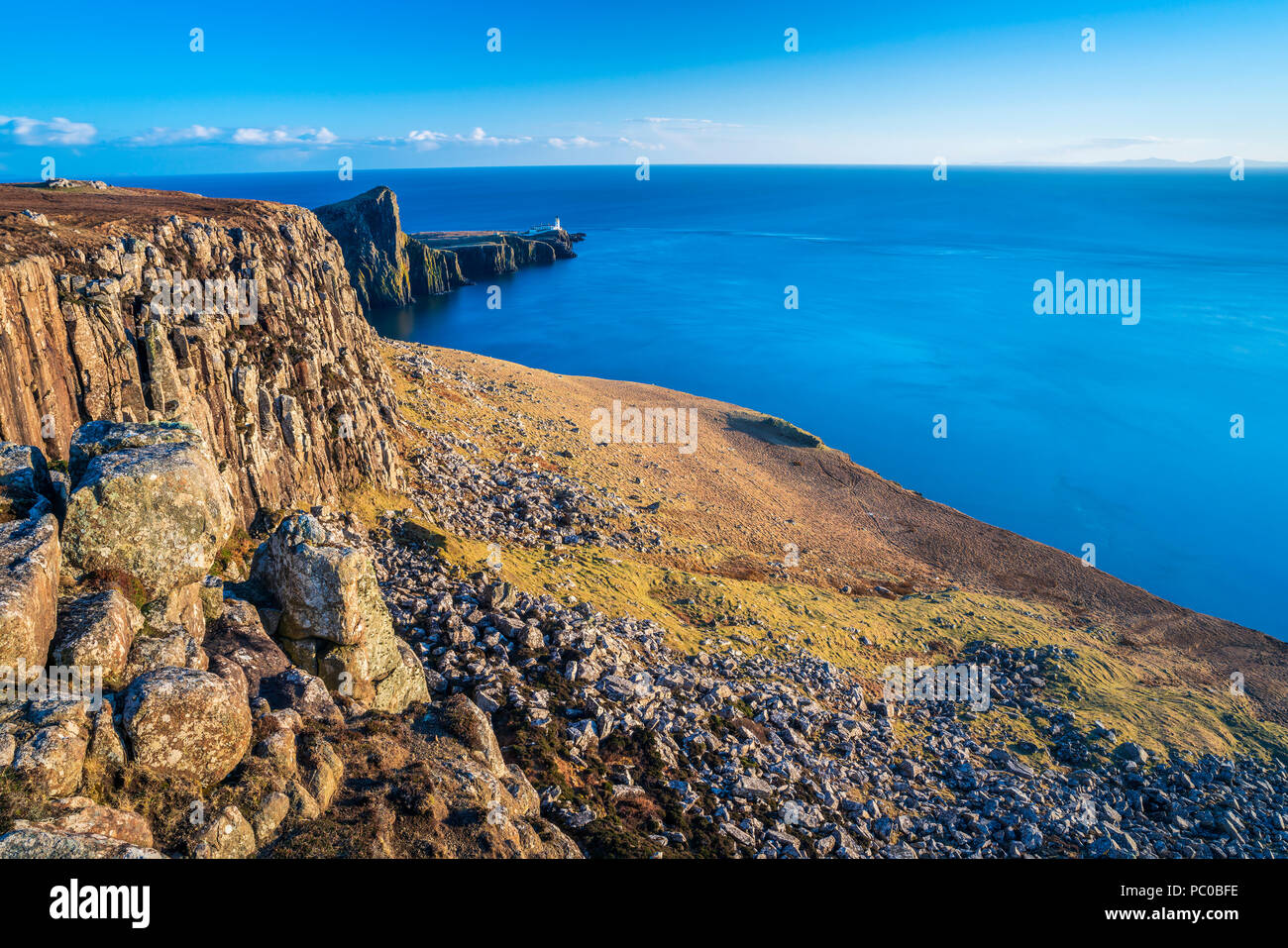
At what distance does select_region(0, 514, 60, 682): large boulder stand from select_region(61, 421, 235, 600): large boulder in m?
0.64

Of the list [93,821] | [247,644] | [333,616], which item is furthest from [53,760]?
[333,616]

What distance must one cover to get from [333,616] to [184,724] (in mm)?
4354

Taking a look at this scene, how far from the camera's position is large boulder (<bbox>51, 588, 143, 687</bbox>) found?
374 inches

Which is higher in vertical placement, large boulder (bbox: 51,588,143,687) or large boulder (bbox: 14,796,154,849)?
large boulder (bbox: 51,588,143,687)

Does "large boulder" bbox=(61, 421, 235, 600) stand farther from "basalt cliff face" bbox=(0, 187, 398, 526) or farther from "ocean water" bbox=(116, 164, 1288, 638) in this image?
"ocean water" bbox=(116, 164, 1288, 638)

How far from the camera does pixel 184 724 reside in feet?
31.4

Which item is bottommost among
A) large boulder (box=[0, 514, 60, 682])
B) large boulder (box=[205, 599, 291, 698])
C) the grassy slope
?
the grassy slope

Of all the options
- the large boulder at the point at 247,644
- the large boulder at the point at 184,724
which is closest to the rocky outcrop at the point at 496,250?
the large boulder at the point at 247,644

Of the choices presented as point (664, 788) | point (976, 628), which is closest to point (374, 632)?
point (664, 788)

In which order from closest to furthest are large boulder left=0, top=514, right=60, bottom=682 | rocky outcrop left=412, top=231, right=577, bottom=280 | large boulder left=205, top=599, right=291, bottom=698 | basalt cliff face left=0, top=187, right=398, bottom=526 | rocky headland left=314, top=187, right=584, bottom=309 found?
large boulder left=0, top=514, right=60, bottom=682
large boulder left=205, top=599, right=291, bottom=698
basalt cliff face left=0, top=187, right=398, bottom=526
rocky headland left=314, top=187, right=584, bottom=309
rocky outcrop left=412, top=231, right=577, bottom=280

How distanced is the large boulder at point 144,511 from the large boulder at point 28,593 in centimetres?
64

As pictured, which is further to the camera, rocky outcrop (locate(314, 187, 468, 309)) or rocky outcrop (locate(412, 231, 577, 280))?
rocky outcrop (locate(412, 231, 577, 280))

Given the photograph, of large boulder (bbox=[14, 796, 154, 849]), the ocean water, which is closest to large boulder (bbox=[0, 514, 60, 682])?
large boulder (bbox=[14, 796, 154, 849])

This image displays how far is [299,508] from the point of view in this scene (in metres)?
23.8
